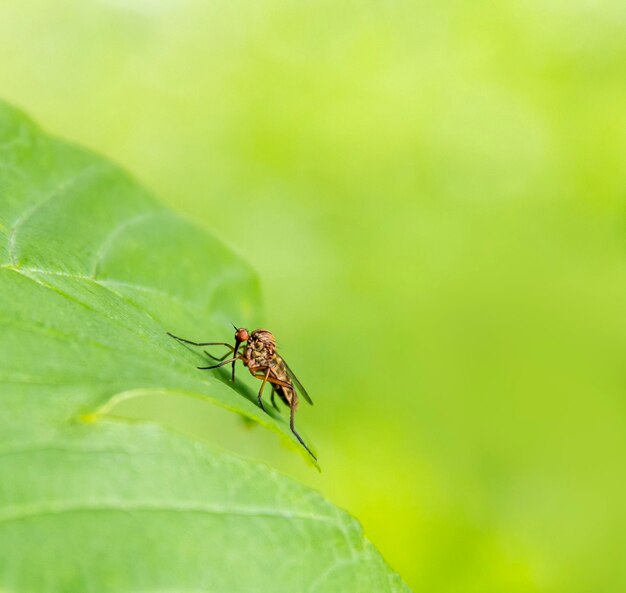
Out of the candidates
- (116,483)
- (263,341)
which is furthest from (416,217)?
(116,483)

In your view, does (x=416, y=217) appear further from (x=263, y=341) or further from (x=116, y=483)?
(x=116, y=483)

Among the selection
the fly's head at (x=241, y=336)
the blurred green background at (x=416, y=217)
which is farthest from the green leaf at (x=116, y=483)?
the blurred green background at (x=416, y=217)

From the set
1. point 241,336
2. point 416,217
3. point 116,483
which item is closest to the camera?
point 116,483

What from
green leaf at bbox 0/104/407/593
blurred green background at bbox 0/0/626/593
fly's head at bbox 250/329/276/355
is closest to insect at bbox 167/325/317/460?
fly's head at bbox 250/329/276/355

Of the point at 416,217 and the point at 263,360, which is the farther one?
the point at 416,217

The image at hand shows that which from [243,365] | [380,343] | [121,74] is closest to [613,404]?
[380,343]

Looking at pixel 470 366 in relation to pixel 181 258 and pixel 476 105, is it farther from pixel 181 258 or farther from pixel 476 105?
pixel 181 258
